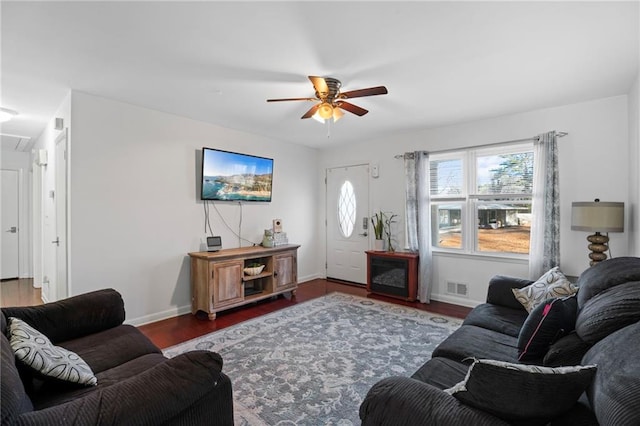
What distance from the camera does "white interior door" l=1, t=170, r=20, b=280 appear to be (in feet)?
18.7

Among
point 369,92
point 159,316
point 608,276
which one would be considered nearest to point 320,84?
point 369,92

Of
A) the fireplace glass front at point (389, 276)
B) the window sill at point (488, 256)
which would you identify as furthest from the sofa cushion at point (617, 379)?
the fireplace glass front at point (389, 276)

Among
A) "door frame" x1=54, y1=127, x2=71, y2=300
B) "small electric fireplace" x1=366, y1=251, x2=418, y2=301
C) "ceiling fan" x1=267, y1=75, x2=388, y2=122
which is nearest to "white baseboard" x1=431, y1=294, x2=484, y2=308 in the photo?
"small electric fireplace" x1=366, y1=251, x2=418, y2=301

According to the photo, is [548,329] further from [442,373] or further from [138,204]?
[138,204]

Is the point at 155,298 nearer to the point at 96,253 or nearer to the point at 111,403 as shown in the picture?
the point at 96,253

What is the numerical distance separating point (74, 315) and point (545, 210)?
178 inches

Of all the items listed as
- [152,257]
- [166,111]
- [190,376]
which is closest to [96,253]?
[152,257]

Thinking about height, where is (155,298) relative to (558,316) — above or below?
below

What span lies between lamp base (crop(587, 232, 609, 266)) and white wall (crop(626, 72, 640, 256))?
8.2 inches

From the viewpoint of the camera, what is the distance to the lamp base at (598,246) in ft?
9.77

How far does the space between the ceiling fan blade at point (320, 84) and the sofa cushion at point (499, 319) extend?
221cm

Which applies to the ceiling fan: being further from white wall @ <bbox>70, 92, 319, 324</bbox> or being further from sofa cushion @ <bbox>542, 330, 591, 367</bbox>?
sofa cushion @ <bbox>542, 330, 591, 367</bbox>

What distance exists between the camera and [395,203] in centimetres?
482

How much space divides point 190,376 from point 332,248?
4.55 metres
